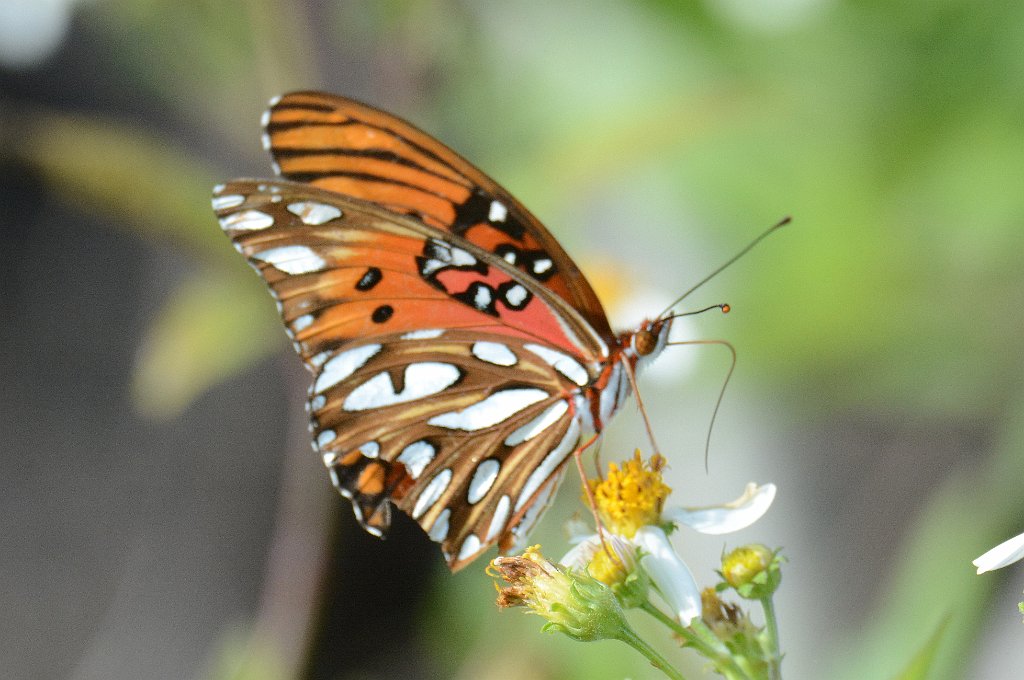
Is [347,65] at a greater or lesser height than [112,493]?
greater

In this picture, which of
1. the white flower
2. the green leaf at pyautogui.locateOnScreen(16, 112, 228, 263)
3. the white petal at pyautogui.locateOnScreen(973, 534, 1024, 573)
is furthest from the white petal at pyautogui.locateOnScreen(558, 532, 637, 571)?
the green leaf at pyautogui.locateOnScreen(16, 112, 228, 263)

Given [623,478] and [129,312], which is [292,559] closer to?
[623,478]

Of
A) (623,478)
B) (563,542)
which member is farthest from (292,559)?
(623,478)

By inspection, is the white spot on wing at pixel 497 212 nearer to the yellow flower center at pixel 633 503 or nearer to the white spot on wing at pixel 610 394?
the white spot on wing at pixel 610 394

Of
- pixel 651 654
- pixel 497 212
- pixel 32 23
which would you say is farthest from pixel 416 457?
pixel 32 23

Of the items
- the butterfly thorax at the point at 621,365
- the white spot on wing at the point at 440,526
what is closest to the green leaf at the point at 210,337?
the white spot on wing at the point at 440,526

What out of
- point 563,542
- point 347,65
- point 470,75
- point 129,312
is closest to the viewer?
point 563,542

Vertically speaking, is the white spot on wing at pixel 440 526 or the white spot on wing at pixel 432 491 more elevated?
the white spot on wing at pixel 432 491

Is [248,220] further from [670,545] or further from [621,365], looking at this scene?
[670,545]
